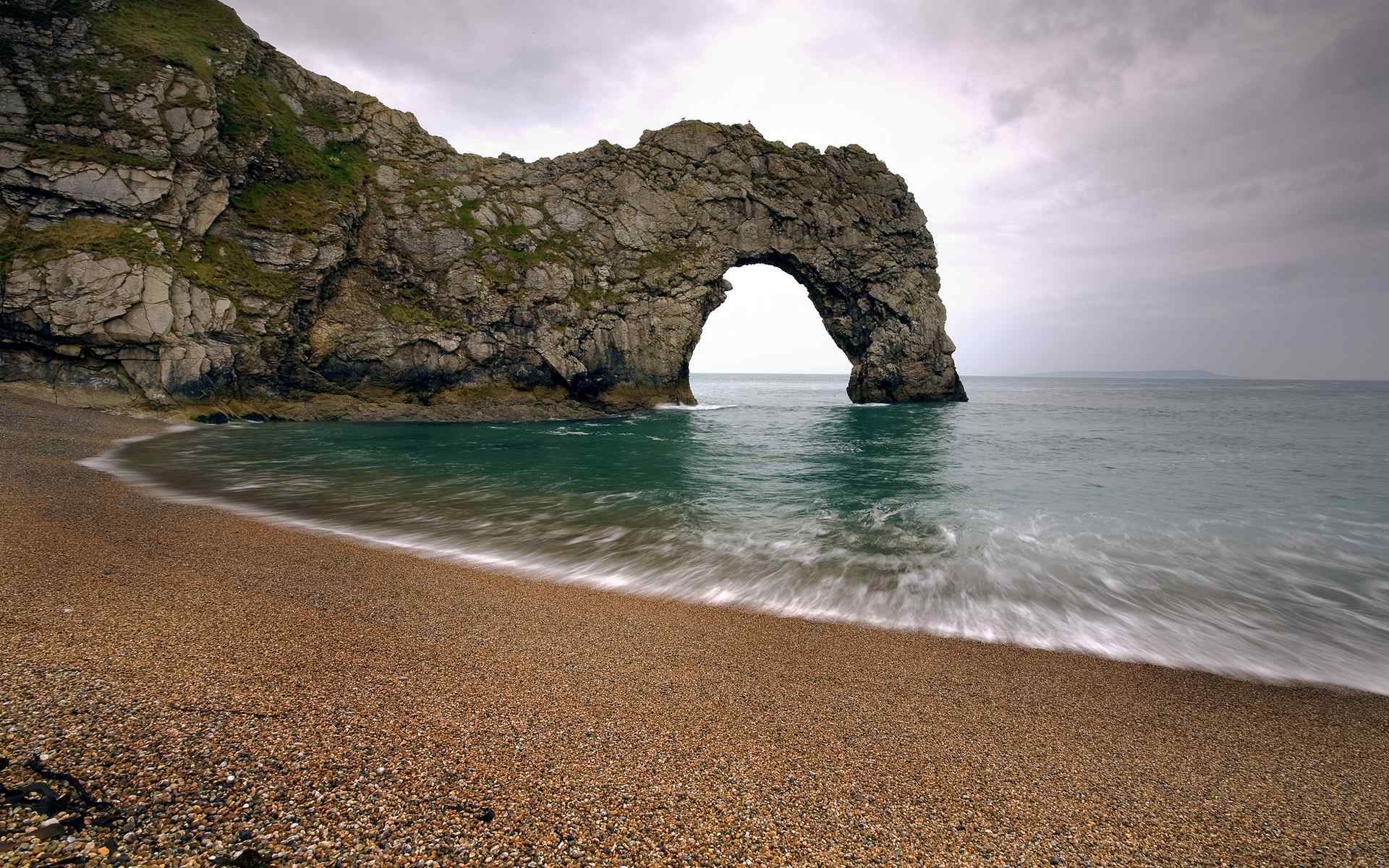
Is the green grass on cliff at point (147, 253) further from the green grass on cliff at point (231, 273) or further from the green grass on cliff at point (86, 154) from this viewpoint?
the green grass on cliff at point (86, 154)

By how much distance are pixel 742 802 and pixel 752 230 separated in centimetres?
5088

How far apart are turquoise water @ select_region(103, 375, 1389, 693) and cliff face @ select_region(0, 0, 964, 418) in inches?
290

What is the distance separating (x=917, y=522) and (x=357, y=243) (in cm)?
3963

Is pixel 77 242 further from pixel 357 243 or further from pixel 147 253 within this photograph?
pixel 357 243

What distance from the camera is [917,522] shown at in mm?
12938

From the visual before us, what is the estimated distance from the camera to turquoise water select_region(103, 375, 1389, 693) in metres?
7.54

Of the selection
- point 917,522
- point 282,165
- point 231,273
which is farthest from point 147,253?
point 917,522

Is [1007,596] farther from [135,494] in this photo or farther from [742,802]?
[135,494]

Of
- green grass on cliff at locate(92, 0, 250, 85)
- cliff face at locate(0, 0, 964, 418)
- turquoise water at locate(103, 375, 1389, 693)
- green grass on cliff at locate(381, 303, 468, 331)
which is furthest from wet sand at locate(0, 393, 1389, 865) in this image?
green grass on cliff at locate(92, 0, 250, 85)

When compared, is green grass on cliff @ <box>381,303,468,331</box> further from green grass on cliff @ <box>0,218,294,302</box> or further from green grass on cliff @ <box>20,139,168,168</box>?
green grass on cliff @ <box>20,139,168,168</box>

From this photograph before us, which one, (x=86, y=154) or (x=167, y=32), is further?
(x=167, y=32)

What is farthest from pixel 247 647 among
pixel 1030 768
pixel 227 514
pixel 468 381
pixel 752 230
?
pixel 752 230

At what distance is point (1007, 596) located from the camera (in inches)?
325

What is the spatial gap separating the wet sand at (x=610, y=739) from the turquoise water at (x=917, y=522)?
5.35 ft
